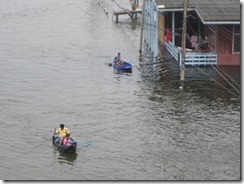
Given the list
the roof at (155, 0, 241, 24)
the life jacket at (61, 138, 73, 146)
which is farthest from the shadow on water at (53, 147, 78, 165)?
the roof at (155, 0, 241, 24)

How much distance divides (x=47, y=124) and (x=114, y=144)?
5326mm

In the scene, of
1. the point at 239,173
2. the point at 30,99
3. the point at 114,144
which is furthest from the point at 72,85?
the point at 239,173

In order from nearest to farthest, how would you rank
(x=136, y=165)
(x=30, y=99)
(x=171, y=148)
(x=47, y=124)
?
(x=136, y=165), (x=171, y=148), (x=47, y=124), (x=30, y=99)

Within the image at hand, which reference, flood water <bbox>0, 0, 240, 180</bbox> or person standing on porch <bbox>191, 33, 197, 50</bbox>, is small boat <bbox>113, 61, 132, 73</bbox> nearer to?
flood water <bbox>0, 0, 240, 180</bbox>

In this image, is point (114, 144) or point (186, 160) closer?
point (186, 160)

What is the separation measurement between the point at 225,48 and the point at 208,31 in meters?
4.06

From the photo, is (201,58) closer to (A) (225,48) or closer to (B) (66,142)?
(A) (225,48)

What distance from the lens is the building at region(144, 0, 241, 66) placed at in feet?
161

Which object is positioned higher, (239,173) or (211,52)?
(211,52)

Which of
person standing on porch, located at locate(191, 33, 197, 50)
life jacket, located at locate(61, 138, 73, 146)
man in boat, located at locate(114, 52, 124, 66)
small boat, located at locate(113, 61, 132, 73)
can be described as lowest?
life jacket, located at locate(61, 138, 73, 146)

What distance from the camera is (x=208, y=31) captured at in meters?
53.4

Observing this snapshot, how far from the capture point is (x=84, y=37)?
225ft

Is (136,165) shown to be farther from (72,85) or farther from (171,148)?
(72,85)

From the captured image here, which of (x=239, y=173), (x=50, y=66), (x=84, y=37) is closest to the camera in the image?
(x=239, y=173)
